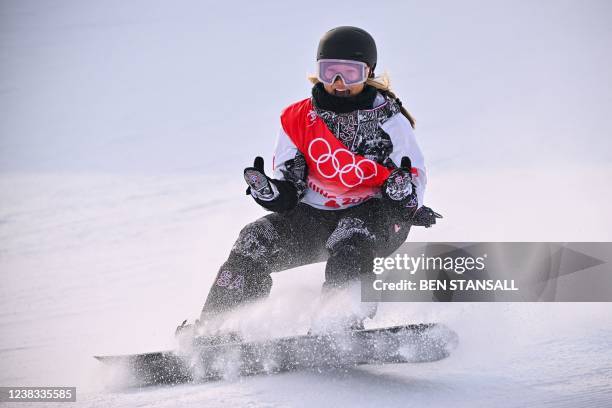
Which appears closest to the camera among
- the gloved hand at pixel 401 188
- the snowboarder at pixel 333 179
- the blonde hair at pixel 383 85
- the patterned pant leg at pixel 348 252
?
the patterned pant leg at pixel 348 252

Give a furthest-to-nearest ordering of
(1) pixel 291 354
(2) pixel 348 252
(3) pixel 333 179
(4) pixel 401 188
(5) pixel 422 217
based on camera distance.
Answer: (3) pixel 333 179 → (5) pixel 422 217 → (4) pixel 401 188 → (2) pixel 348 252 → (1) pixel 291 354

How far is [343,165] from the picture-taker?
3.84 metres

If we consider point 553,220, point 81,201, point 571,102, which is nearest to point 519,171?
point 553,220

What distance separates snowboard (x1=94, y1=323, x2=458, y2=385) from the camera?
11.0 feet

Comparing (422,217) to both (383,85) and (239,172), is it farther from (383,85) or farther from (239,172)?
(239,172)


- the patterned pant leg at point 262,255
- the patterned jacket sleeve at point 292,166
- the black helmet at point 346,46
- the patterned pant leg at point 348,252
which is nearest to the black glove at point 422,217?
the patterned pant leg at point 348,252

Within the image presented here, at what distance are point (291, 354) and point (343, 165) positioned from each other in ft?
2.84

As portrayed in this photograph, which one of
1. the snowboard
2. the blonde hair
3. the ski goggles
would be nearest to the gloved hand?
the blonde hair

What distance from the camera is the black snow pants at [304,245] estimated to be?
3584 mm

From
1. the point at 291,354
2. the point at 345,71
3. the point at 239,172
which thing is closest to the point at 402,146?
the point at 345,71

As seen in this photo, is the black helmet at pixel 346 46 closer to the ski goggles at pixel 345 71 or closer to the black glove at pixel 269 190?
the ski goggles at pixel 345 71

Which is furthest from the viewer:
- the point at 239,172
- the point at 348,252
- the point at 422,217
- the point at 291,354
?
the point at 239,172

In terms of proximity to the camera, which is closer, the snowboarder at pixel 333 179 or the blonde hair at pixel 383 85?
the snowboarder at pixel 333 179

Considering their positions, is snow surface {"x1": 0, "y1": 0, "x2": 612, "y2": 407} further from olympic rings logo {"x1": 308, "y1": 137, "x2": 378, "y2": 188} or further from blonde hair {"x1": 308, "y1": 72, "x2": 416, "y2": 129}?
blonde hair {"x1": 308, "y1": 72, "x2": 416, "y2": 129}
